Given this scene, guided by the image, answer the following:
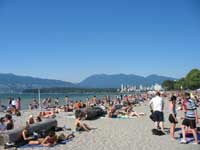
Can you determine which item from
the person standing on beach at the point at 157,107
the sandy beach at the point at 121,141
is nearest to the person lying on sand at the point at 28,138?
the sandy beach at the point at 121,141

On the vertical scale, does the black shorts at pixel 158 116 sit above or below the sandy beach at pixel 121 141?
above

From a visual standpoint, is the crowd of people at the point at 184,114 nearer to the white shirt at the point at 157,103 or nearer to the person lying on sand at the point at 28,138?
the white shirt at the point at 157,103

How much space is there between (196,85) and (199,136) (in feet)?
271

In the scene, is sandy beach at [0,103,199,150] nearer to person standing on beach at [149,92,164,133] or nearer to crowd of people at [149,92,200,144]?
crowd of people at [149,92,200,144]

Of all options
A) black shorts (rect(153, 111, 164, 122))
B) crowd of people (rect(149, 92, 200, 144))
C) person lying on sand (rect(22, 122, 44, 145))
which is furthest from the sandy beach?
person lying on sand (rect(22, 122, 44, 145))

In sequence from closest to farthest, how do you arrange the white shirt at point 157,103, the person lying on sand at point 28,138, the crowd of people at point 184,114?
the crowd of people at point 184,114 < the person lying on sand at point 28,138 < the white shirt at point 157,103

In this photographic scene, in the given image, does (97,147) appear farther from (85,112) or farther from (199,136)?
(85,112)

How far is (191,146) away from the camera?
10.4 m

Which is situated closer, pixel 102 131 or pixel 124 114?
pixel 102 131

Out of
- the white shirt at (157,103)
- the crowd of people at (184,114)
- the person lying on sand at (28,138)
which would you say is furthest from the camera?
the white shirt at (157,103)

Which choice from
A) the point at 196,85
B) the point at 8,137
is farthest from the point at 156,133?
the point at 196,85

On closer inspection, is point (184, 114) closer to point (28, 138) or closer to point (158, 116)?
point (158, 116)

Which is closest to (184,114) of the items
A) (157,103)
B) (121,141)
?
(157,103)

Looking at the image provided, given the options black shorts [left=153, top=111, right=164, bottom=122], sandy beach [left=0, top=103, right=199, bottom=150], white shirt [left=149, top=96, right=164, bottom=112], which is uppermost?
white shirt [left=149, top=96, right=164, bottom=112]
